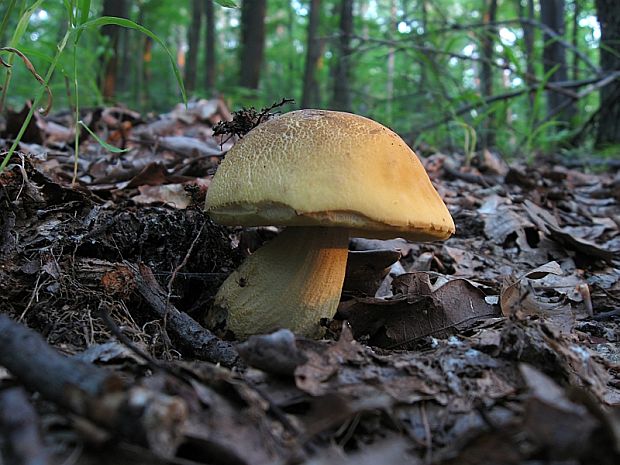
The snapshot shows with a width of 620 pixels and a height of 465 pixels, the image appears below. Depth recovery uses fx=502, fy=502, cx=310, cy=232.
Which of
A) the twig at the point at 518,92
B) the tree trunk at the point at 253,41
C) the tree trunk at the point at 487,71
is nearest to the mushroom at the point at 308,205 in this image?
the tree trunk at the point at 487,71

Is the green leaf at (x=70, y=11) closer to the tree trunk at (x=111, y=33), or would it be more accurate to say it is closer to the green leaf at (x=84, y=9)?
the green leaf at (x=84, y=9)

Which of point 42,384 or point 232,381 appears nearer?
point 42,384

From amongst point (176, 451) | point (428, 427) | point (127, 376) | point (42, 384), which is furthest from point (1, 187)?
point (428, 427)

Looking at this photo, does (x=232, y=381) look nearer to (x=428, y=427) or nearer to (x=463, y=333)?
(x=428, y=427)

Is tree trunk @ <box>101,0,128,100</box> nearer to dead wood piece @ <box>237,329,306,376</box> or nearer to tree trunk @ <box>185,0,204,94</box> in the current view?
tree trunk @ <box>185,0,204,94</box>

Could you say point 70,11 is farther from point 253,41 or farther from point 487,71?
point 487,71

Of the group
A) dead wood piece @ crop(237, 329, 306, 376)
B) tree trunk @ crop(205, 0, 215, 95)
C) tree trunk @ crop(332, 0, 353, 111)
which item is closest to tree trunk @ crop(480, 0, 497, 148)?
tree trunk @ crop(332, 0, 353, 111)
